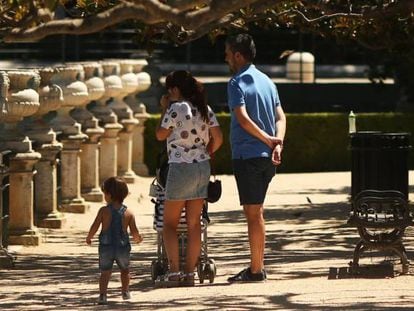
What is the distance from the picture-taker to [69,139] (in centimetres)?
1973

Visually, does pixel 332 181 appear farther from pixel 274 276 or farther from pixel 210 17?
pixel 210 17

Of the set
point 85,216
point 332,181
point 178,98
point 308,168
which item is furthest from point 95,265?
point 308,168

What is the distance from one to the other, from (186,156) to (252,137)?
Result: 19.9 inches

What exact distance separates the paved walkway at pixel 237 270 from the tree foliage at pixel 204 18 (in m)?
1.89

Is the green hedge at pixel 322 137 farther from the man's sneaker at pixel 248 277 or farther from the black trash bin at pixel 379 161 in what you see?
the man's sneaker at pixel 248 277

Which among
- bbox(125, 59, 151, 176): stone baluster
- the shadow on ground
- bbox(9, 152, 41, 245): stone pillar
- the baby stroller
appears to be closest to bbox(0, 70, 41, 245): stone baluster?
bbox(9, 152, 41, 245): stone pillar

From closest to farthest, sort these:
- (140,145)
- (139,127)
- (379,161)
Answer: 1. (379,161)
2. (139,127)
3. (140,145)

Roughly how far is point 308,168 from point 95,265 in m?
12.9

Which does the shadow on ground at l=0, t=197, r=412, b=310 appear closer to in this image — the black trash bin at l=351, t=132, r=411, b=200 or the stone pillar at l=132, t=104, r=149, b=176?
the black trash bin at l=351, t=132, r=411, b=200

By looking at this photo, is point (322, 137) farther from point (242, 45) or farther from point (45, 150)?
point (242, 45)

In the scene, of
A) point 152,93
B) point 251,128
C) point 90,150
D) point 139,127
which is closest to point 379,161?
point 251,128

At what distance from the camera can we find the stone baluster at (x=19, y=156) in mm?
16312

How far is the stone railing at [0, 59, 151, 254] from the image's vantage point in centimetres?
1642

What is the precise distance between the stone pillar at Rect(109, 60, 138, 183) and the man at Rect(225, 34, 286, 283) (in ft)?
38.2
